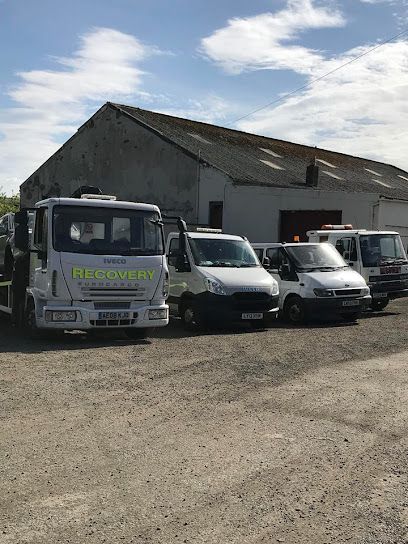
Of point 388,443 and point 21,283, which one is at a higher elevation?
point 21,283

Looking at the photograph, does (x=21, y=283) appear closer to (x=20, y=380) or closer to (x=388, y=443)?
(x=20, y=380)

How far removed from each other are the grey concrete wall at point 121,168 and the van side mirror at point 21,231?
39.3 feet

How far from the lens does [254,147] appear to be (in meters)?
29.0

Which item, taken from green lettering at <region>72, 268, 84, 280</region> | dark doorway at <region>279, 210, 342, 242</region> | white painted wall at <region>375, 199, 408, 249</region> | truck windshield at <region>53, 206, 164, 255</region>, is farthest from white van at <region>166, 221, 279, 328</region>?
white painted wall at <region>375, 199, 408, 249</region>

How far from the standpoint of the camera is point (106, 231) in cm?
1049

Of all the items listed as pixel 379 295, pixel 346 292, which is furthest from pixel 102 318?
pixel 379 295

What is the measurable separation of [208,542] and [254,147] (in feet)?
86.9

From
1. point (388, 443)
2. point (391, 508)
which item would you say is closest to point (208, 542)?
point (391, 508)

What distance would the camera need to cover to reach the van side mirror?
34.8 feet

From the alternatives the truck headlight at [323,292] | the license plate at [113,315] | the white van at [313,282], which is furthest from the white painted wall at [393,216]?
the license plate at [113,315]

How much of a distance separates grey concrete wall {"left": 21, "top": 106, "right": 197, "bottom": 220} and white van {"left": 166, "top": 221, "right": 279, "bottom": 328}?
8.88 metres

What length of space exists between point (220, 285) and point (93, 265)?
9.95 ft

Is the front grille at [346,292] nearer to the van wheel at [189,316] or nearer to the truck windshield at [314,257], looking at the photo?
the truck windshield at [314,257]

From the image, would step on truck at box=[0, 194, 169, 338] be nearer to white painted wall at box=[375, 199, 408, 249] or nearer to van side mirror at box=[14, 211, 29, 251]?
van side mirror at box=[14, 211, 29, 251]
